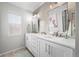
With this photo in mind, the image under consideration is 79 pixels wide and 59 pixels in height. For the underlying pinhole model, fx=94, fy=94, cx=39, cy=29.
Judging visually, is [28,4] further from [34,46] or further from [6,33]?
[34,46]

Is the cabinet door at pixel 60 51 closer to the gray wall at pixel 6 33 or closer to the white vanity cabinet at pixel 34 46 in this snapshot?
the white vanity cabinet at pixel 34 46

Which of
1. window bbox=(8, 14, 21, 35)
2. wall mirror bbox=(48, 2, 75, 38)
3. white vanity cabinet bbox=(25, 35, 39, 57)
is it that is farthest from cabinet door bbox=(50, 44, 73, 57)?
window bbox=(8, 14, 21, 35)

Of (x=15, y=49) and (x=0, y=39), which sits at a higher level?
(x=0, y=39)

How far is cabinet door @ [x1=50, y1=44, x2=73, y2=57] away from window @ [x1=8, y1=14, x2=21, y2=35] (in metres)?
3.03

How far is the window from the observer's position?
455cm

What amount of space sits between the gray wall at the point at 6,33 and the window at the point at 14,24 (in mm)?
201

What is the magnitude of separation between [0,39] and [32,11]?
2.45 meters

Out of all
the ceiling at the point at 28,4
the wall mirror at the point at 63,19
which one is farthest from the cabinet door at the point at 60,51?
the ceiling at the point at 28,4

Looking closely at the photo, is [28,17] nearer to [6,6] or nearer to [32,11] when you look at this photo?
[32,11]

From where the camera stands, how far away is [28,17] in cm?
544

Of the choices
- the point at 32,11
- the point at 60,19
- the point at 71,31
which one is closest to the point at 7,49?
the point at 32,11

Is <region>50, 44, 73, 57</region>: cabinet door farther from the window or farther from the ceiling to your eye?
the window

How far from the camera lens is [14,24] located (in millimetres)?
4840

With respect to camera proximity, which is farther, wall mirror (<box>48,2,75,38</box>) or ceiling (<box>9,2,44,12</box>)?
ceiling (<box>9,2,44,12</box>)
